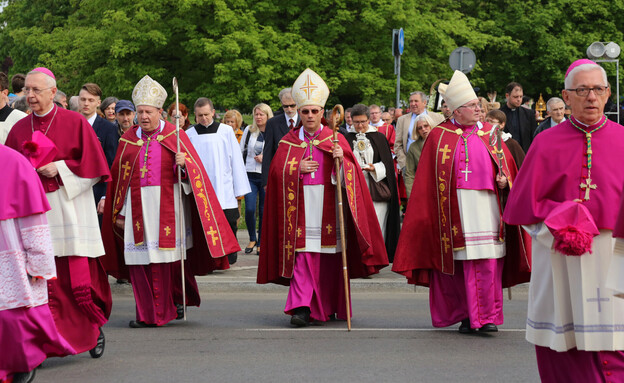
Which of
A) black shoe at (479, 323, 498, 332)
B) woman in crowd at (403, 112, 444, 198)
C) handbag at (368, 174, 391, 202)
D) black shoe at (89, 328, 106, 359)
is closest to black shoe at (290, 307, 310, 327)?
black shoe at (479, 323, 498, 332)

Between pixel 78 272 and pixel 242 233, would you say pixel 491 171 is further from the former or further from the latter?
pixel 242 233

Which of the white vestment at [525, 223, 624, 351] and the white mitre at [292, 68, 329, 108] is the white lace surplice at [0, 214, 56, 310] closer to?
the white vestment at [525, 223, 624, 351]

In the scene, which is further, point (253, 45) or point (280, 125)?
point (253, 45)

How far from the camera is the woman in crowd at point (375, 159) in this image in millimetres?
13695

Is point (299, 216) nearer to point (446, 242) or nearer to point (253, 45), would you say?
point (446, 242)

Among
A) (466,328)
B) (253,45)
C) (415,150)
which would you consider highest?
(253,45)

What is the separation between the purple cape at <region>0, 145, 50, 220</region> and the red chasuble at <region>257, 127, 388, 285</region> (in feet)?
12.9

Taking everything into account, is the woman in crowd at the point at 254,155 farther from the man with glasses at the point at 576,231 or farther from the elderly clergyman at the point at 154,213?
the man with glasses at the point at 576,231

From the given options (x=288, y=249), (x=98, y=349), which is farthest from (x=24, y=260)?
(x=288, y=249)

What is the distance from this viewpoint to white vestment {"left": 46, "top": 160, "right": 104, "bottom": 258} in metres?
8.54

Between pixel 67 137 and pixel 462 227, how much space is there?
3.46 metres

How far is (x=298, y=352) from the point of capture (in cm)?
878

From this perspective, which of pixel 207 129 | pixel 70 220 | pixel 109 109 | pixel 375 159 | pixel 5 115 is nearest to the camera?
pixel 70 220

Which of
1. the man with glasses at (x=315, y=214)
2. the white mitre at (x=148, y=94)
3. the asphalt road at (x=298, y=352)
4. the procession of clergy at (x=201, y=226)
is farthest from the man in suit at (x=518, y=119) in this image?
the white mitre at (x=148, y=94)
